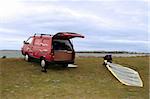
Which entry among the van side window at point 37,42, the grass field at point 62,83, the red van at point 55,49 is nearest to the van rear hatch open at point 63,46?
the red van at point 55,49

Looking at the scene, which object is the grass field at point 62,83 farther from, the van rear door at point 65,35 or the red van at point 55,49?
the van rear door at point 65,35

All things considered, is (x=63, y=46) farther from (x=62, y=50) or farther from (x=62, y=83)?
(x=62, y=83)

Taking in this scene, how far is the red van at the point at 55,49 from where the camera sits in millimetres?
21156

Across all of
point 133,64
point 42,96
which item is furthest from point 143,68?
point 42,96

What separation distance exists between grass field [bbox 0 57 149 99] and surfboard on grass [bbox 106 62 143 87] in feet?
1.04

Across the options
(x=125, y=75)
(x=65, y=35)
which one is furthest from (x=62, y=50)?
(x=125, y=75)

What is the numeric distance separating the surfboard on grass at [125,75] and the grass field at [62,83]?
0.32 metres

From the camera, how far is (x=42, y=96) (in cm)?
1622

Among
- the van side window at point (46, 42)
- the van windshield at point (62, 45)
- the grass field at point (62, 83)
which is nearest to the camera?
the grass field at point (62, 83)

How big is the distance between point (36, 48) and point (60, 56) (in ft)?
6.21

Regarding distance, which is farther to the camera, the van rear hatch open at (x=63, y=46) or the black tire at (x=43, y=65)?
the van rear hatch open at (x=63, y=46)

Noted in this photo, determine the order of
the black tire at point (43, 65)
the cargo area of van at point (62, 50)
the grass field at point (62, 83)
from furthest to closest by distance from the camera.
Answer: the cargo area of van at point (62, 50) → the black tire at point (43, 65) → the grass field at point (62, 83)

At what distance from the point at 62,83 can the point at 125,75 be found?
468 centimetres

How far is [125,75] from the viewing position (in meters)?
21.6
